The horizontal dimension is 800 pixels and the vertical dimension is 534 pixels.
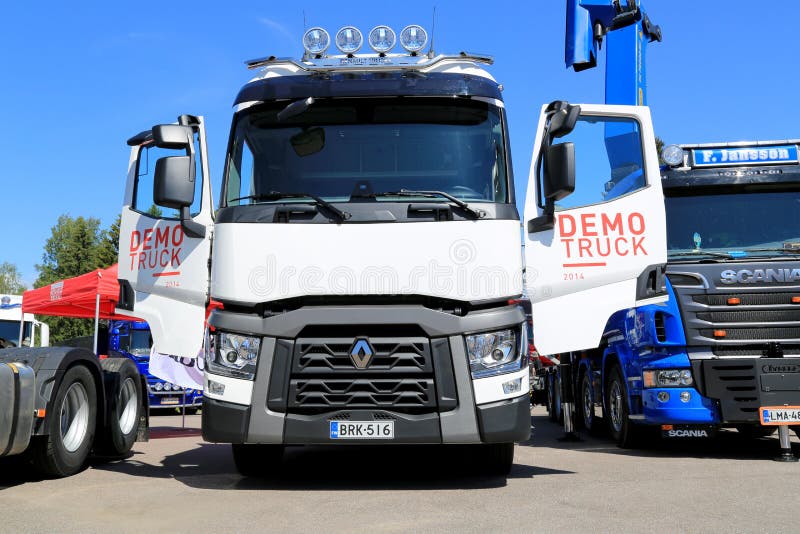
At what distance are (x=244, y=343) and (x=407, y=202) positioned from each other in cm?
159

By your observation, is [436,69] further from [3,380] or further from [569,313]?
[3,380]

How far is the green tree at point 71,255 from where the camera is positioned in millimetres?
77925

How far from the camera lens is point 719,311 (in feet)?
29.6

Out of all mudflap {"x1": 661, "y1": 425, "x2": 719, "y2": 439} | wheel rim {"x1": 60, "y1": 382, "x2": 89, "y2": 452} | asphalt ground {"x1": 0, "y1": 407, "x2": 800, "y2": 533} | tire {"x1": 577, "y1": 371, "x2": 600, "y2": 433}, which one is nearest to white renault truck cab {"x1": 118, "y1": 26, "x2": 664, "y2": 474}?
asphalt ground {"x1": 0, "y1": 407, "x2": 800, "y2": 533}

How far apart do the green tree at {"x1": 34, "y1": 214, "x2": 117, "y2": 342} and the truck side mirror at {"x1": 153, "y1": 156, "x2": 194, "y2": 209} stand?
2383 inches

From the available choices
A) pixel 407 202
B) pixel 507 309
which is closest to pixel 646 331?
pixel 507 309

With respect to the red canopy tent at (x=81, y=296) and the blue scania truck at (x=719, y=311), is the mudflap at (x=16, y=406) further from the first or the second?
the red canopy tent at (x=81, y=296)

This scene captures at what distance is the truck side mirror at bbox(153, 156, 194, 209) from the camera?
279 inches

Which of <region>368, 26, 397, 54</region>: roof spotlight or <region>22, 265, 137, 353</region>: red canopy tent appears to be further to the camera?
<region>22, 265, 137, 353</region>: red canopy tent

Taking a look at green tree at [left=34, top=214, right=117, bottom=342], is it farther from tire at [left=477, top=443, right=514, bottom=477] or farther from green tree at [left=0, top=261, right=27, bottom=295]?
tire at [left=477, top=443, right=514, bottom=477]

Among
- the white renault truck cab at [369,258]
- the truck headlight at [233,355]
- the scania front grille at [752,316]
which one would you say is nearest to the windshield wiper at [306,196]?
the white renault truck cab at [369,258]

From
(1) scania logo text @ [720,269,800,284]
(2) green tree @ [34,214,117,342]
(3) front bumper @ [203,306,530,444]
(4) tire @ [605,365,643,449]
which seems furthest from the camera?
(2) green tree @ [34,214,117,342]

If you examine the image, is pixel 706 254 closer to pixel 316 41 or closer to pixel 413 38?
pixel 413 38

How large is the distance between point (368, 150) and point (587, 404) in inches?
264
